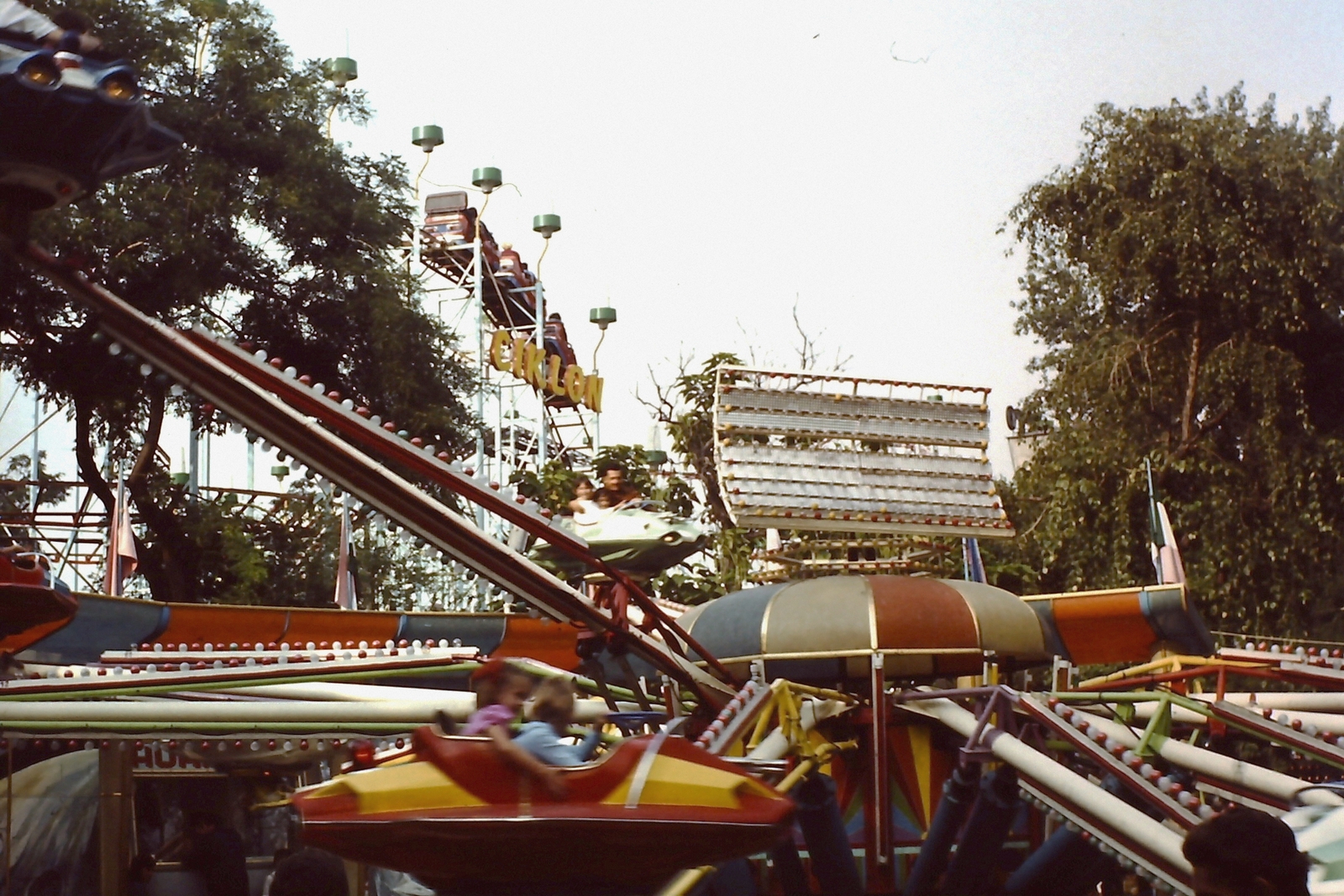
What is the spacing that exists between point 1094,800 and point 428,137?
3060 centimetres

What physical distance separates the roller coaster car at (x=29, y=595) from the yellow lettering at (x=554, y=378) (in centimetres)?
3754

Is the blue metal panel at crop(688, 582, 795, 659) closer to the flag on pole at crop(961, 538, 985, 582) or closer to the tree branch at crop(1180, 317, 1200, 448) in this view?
the flag on pole at crop(961, 538, 985, 582)

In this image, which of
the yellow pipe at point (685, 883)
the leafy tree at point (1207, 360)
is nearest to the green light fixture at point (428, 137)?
the leafy tree at point (1207, 360)

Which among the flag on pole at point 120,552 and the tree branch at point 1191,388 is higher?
the tree branch at point 1191,388

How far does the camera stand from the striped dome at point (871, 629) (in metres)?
12.6

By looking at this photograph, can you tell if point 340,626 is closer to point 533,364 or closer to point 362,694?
point 362,694

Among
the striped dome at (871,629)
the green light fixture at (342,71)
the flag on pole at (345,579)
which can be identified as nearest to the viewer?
the striped dome at (871,629)

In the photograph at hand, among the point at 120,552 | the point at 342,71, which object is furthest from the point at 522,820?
the point at 342,71

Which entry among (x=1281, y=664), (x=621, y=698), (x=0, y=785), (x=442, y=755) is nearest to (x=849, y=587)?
(x=621, y=698)

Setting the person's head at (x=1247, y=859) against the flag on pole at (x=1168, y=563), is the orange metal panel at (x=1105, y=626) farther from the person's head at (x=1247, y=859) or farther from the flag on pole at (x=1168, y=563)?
the person's head at (x=1247, y=859)

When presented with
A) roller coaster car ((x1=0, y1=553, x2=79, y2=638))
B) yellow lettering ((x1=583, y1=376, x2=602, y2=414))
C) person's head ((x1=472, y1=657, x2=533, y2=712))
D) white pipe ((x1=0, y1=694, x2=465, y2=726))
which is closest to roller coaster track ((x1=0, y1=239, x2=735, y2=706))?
white pipe ((x1=0, y1=694, x2=465, y2=726))

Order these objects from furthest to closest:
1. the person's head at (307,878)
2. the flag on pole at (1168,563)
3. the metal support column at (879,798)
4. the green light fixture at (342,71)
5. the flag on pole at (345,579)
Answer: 1. the green light fixture at (342,71)
2. the flag on pole at (345,579)
3. the flag on pole at (1168,563)
4. the metal support column at (879,798)
5. the person's head at (307,878)

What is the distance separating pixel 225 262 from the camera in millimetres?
24016

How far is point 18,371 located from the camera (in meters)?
23.2
